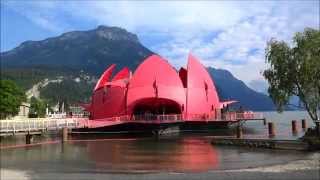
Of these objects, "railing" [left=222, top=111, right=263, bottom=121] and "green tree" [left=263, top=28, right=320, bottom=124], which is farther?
"railing" [left=222, top=111, right=263, bottom=121]

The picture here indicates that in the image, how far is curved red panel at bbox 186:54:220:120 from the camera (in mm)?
70812

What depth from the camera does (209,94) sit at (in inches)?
2943

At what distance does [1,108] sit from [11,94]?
3781mm

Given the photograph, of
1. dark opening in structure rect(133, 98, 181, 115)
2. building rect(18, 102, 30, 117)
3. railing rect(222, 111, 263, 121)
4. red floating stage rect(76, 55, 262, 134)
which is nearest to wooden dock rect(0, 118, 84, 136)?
red floating stage rect(76, 55, 262, 134)

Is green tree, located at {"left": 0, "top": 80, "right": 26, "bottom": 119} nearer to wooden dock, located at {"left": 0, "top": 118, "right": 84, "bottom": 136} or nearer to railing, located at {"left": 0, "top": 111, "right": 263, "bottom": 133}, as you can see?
railing, located at {"left": 0, "top": 111, "right": 263, "bottom": 133}

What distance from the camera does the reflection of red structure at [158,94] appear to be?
68812 millimetres

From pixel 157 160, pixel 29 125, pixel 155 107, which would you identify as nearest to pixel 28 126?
pixel 29 125

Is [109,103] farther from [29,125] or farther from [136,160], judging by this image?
[136,160]

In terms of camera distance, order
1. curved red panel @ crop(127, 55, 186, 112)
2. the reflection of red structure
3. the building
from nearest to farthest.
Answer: curved red panel @ crop(127, 55, 186, 112), the reflection of red structure, the building

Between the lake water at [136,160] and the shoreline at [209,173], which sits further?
the lake water at [136,160]

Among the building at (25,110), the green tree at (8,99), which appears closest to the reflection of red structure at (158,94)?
the green tree at (8,99)

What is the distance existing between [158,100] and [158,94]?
4.86 feet

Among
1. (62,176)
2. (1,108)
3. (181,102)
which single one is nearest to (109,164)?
(62,176)

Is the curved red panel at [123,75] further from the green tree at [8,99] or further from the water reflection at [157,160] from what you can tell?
the water reflection at [157,160]
